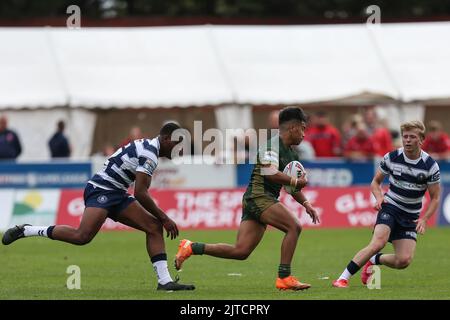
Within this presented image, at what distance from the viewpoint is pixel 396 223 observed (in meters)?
13.8

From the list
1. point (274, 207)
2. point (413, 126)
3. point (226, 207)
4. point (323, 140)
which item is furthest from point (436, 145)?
point (274, 207)

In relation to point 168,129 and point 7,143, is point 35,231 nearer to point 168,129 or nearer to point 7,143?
point 168,129

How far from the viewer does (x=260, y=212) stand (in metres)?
13.0

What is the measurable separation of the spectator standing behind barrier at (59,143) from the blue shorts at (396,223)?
54.4 ft

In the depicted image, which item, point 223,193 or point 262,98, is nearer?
point 223,193

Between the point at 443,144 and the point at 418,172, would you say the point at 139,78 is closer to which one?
the point at 443,144

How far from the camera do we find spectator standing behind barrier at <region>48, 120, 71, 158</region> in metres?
29.2

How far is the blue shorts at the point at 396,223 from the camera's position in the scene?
1370 cm

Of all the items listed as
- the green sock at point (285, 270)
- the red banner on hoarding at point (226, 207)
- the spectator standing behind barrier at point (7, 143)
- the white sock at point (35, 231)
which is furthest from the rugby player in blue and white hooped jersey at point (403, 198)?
the spectator standing behind barrier at point (7, 143)

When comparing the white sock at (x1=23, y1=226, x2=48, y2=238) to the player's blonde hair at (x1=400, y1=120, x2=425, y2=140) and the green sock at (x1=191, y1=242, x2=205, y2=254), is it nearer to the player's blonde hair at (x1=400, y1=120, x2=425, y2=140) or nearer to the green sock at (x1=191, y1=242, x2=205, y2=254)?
the green sock at (x1=191, y1=242, x2=205, y2=254)

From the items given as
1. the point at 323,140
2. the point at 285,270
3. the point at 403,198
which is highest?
the point at 323,140

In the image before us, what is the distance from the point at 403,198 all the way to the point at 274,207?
171 cm

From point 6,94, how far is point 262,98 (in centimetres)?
700

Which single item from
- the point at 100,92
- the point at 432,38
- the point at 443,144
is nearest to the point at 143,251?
the point at 443,144
